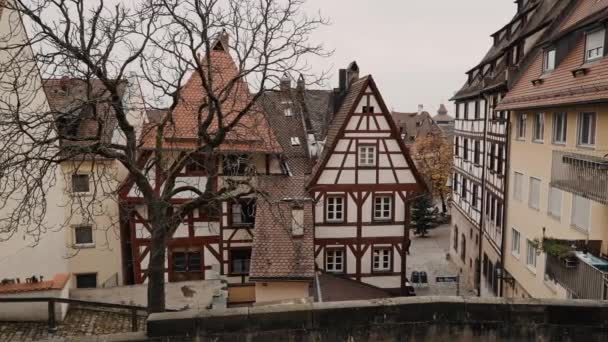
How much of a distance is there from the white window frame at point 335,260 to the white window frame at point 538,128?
809 cm

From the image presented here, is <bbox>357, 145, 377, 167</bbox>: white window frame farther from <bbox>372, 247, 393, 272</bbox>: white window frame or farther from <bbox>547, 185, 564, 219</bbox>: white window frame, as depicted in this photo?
<bbox>547, 185, 564, 219</bbox>: white window frame

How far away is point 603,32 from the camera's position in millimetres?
12266

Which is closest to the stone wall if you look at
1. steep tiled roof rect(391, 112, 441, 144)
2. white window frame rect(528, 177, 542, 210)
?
white window frame rect(528, 177, 542, 210)

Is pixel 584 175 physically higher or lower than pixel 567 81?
lower

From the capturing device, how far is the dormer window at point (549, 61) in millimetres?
15367

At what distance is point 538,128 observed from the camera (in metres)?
16.2

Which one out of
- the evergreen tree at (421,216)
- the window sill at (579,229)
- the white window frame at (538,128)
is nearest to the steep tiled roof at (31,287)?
the window sill at (579,229)

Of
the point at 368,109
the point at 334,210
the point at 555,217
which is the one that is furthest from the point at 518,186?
the point at 334,210

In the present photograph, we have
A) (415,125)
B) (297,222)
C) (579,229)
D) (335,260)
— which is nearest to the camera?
(579,229)

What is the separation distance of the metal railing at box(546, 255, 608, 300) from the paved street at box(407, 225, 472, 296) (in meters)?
11.4

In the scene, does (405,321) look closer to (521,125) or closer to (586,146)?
(586,146)

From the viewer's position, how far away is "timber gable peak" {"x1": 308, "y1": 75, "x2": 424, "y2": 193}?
17.5 meters

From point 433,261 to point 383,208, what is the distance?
13495 millimetres

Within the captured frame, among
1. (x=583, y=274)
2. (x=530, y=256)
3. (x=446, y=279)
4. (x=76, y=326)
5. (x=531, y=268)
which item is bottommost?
(x=446, y=279)
